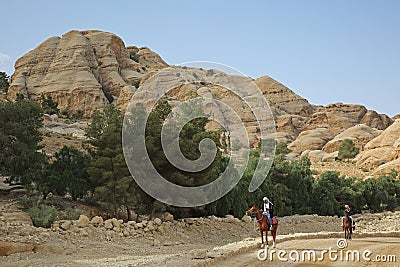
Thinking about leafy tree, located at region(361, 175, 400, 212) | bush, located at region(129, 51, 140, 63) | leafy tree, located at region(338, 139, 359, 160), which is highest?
bush, located at region(129, 51, 140, 63)

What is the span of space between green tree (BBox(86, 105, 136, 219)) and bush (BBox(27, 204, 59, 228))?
2293mm

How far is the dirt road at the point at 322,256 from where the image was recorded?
455 inches

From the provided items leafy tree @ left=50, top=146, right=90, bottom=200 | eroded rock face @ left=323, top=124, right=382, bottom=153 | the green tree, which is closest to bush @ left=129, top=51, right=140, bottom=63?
eroded rock face @ left=323, top=124, right=382, bottom=153

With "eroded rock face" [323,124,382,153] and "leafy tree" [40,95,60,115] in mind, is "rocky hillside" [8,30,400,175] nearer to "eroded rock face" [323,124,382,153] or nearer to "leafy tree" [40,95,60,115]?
"eroded rock face" [323,124,382,153]

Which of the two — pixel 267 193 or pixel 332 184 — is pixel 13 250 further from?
pixel 332 184

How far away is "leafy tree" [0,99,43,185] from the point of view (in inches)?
849

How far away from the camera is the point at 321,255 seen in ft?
40.5

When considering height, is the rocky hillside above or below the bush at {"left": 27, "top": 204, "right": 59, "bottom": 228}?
above

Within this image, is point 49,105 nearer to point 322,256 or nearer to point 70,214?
point 70,214

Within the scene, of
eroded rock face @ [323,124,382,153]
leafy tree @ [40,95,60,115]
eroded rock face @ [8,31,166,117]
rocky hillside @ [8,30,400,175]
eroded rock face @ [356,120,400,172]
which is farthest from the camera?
eroded rock face @ [8,31,166,117]

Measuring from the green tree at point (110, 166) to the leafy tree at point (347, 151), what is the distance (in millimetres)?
49720

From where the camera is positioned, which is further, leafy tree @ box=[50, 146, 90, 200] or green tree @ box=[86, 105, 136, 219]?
leafy tree @ box=[50, 146, 90, 200]

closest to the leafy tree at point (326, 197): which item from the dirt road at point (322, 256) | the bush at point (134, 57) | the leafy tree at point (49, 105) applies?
the dirt road at point (322, 256)

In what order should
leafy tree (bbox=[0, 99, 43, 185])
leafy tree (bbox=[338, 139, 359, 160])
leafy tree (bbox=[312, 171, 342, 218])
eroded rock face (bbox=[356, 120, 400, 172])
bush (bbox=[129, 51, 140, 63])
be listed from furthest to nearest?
bush (bbox=[129, 51, 140, 63]) < leafy tree (bbox=[338, 139, 359, 160]) < eroded rock face (bbox=[356, 120, 400, 172]) < leafy tree (bbox=[312, 171, 342, 218]) < leafy tree (bbox=[0, 99, 43, 185])
